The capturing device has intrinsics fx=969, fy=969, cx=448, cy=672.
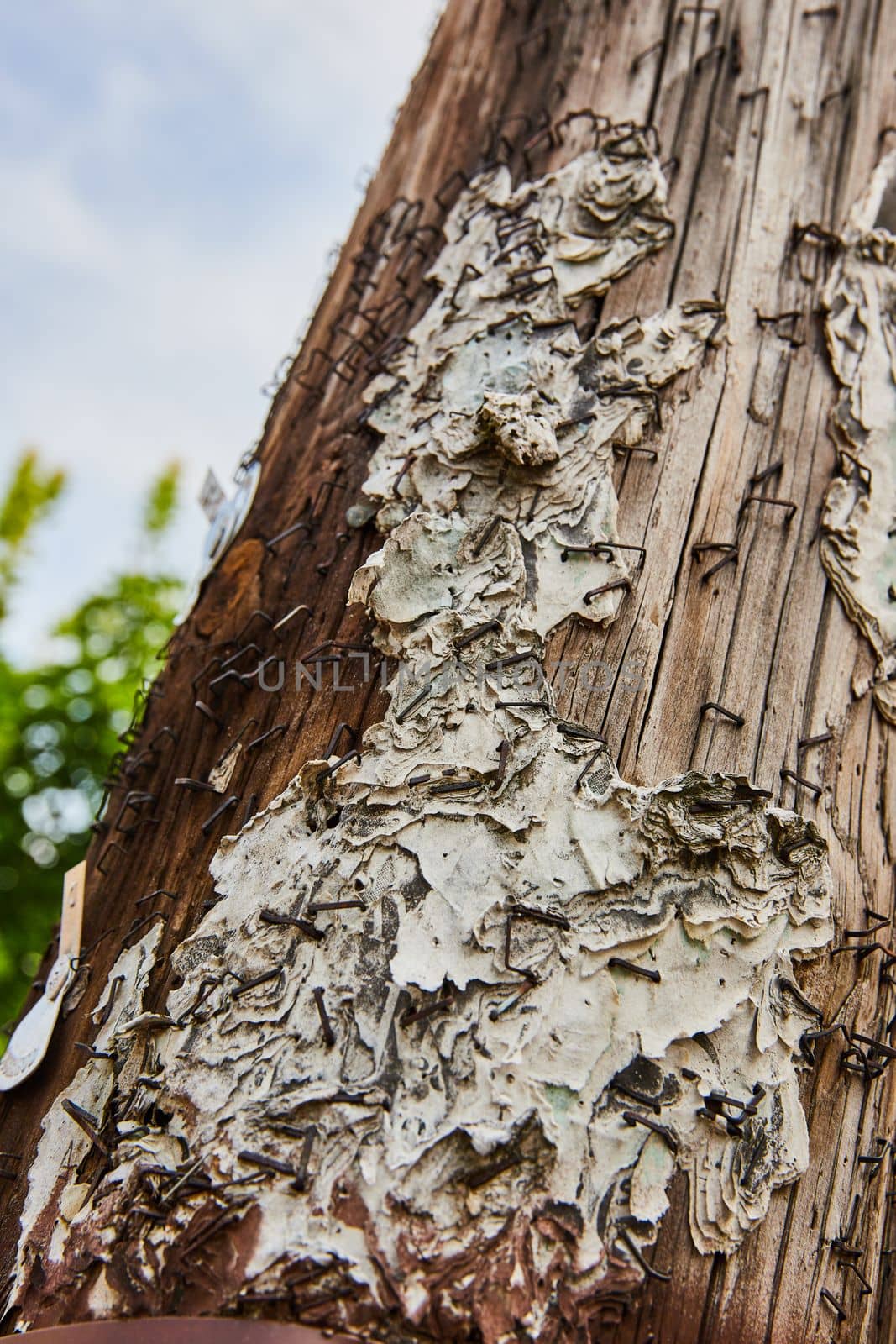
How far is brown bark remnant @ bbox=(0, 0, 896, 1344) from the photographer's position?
1.69 m

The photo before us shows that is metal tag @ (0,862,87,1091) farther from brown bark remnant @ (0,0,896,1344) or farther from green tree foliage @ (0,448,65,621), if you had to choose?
green tree foliage @ (0,448,65,621)

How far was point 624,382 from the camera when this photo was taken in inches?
85.0

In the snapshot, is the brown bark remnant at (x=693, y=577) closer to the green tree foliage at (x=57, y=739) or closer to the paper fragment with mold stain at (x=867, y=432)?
the paper fragment with mold stain at (x=867, y=432)

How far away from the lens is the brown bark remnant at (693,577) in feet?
5.55

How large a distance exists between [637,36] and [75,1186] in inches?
125

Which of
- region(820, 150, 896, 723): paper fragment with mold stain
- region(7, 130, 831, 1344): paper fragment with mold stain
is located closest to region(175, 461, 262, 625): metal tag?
region(7, 130, 831, 1344): paper fragment with mold stain

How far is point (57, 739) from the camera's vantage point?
635 centimetres

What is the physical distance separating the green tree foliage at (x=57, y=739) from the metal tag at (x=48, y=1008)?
2.87 m

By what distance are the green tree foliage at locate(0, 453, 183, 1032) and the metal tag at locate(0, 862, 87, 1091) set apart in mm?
2868

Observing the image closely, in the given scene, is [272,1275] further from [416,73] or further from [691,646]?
[416,73]

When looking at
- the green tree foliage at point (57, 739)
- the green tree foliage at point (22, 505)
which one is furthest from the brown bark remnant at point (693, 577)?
the green tree foliage at point (22, 505)

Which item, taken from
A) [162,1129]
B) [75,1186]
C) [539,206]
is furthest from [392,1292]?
[539,206]

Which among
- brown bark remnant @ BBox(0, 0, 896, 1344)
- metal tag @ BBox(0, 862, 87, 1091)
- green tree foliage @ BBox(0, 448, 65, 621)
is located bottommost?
metal tag @ BBox(0, 862, 87, 1091)

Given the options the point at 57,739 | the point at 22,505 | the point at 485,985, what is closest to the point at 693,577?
the point at 485,985
